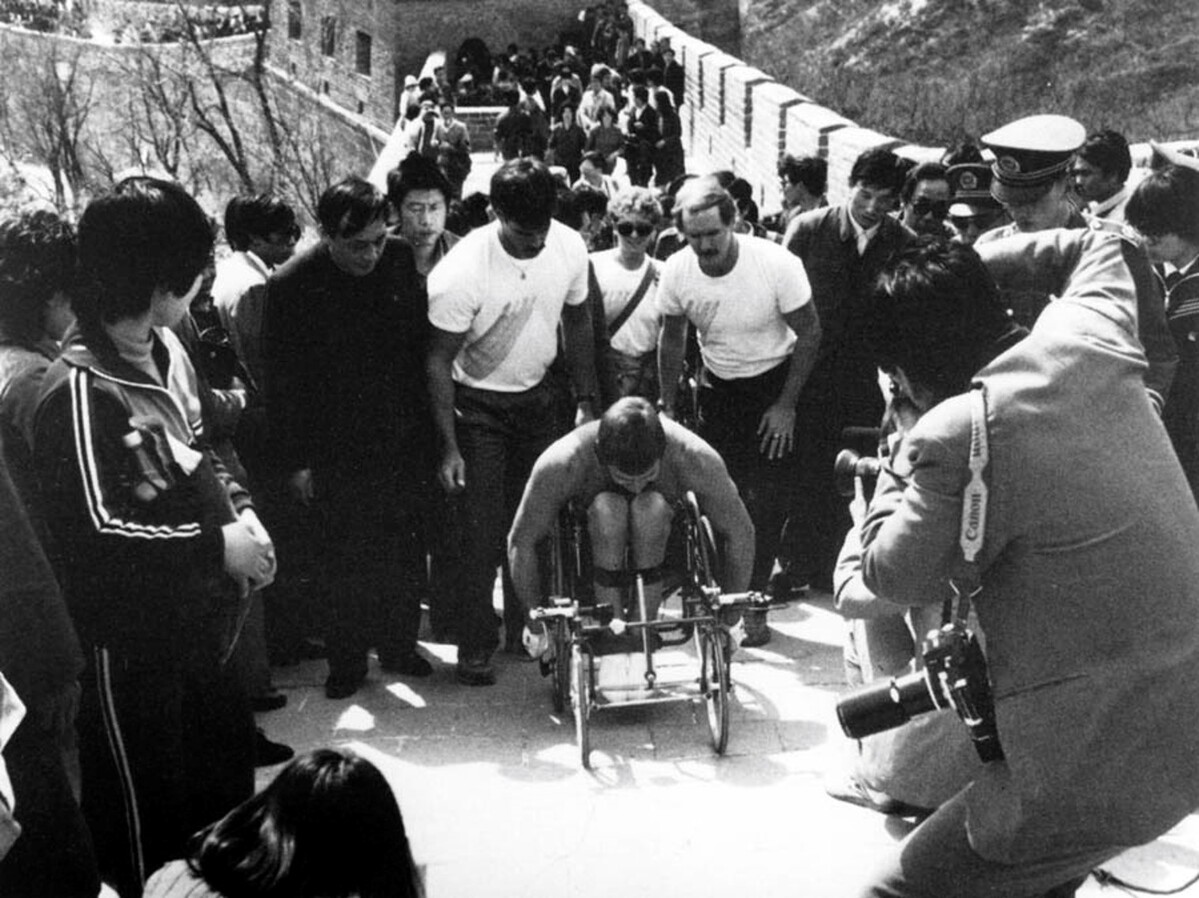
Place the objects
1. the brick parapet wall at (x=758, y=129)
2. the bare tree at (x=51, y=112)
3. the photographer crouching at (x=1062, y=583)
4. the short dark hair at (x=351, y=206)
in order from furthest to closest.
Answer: the bare tree at (x=51, y=112), the brick parapet wall at (x=758, y=129), the short dark hair at (x=351, y=206), the photographer crouching at (x=1062, y=583)

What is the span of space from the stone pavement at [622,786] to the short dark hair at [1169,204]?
1.91 meters

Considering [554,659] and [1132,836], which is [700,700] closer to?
[554,659]

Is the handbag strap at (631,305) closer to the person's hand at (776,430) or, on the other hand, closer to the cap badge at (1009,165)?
the person's hand at (776,430)

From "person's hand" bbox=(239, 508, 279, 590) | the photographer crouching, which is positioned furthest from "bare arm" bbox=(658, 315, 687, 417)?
the photographer crouching

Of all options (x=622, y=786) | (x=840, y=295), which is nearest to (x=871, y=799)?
(x=622, y=786)

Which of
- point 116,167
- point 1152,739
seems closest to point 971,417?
point 1152,739

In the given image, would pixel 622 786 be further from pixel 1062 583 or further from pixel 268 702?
pixel 1062 583

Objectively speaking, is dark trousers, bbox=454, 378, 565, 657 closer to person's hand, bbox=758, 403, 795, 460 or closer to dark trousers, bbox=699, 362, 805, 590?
dark trousers, bbox=699, 362, 805, 590

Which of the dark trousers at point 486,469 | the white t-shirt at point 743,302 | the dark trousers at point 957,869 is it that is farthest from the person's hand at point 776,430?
the dark trousers at point 957,869

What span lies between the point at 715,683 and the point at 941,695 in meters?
2.42

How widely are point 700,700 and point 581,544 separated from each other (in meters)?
0.69

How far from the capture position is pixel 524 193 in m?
5.82

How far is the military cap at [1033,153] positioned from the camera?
4992 millimetres

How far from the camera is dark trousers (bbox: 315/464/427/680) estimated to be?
19.9 ft
